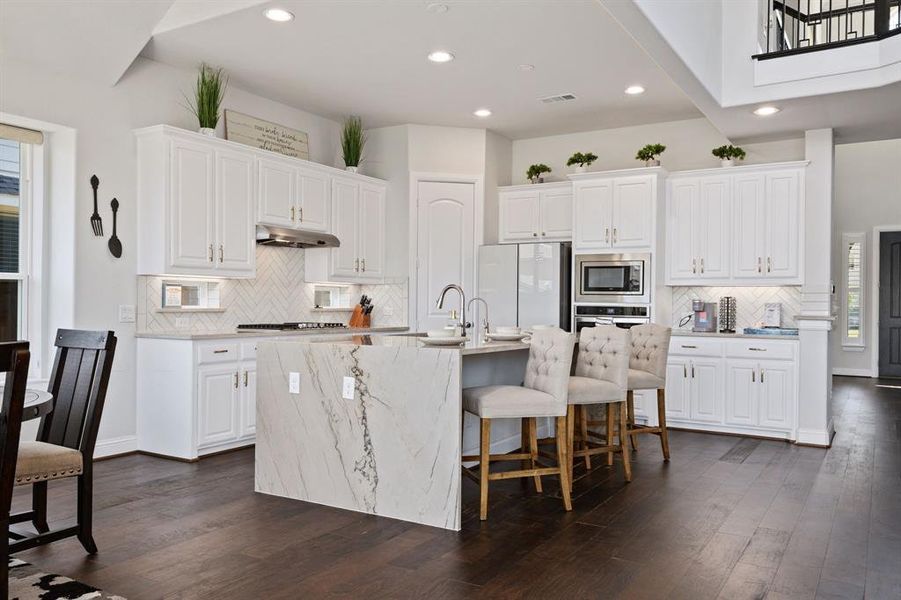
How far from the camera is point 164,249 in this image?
4957 mm

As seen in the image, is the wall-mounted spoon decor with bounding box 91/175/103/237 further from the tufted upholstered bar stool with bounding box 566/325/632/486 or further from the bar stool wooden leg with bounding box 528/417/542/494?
the tufted upholstered bar stool with bounding box 566/325/632/486

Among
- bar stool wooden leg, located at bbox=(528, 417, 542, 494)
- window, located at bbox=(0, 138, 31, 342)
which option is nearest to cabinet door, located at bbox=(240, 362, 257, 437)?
window, located at bbox=(0, 138, 31, 342)

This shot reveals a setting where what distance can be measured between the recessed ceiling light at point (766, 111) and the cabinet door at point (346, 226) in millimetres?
3521

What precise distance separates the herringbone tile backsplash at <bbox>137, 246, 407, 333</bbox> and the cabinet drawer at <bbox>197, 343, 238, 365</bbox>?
504mm

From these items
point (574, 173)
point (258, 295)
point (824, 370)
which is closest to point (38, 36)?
point (258, 295)

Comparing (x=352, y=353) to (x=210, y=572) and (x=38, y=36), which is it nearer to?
(x=210, y=572)

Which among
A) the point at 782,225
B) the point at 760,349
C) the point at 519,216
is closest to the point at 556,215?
the point at 519,216

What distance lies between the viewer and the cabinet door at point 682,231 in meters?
6.41

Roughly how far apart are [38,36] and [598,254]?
183 inches

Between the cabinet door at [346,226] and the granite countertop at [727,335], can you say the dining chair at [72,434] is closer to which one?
the cabinet door at [346,226]

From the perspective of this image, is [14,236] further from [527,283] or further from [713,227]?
[713,227]

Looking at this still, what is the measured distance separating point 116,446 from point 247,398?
36.8 inches

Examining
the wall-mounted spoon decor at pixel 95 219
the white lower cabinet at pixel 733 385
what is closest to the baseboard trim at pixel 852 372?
the white lower cabinet at pixel 733 385

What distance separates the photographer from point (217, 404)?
5.05 m
